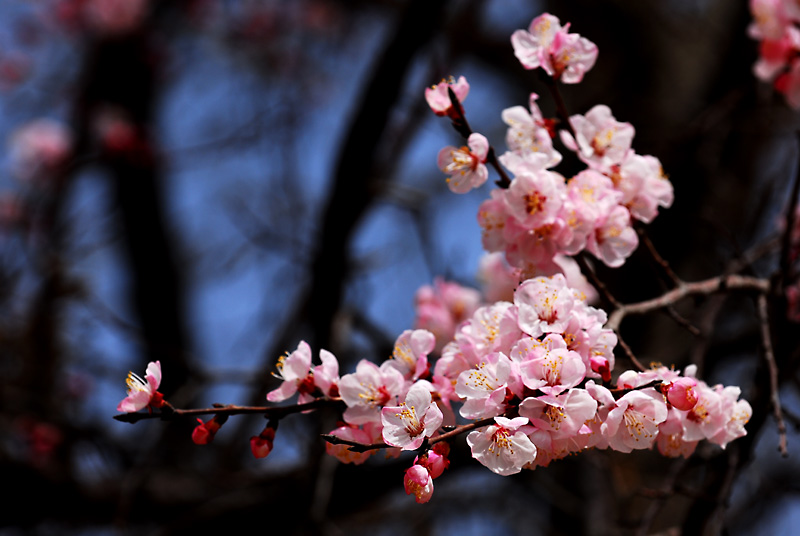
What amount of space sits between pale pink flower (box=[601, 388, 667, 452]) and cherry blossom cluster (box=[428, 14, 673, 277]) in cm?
27

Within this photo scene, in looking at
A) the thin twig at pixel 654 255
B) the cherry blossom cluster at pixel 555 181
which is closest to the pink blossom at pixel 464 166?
the cherry blossom cluster at pixel 555 181

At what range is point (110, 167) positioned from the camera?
15.8 ft

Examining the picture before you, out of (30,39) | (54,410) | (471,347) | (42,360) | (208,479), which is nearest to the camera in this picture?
(471,347)

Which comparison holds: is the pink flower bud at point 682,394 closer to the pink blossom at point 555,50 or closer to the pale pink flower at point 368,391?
the pale pink flower at point 368,391

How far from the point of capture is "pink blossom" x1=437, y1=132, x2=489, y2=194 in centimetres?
101

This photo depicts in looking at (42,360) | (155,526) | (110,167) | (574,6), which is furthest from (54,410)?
(574,6)

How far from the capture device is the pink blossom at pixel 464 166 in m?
1.01

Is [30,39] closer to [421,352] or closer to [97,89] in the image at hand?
[97,89]

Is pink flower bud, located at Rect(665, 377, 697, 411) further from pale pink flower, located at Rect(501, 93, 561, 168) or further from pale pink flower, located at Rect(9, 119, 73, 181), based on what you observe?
pale pink flower, located at Rect(9, 119, 73, 181)

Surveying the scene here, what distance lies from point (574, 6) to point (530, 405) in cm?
409

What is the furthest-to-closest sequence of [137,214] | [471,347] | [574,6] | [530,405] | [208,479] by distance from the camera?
[137,214] → [574,6] → [208,479] → [471,347] → [530,405]

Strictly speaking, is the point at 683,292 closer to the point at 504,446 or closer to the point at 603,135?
the point at 603,135

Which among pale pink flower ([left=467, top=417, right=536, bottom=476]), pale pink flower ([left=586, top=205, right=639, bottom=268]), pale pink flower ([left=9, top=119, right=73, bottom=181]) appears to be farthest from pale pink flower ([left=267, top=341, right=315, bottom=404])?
pale pink flower ([left=9, top=119, right=73, bottom=181])

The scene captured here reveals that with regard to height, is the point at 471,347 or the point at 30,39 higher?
the point at 471,347
